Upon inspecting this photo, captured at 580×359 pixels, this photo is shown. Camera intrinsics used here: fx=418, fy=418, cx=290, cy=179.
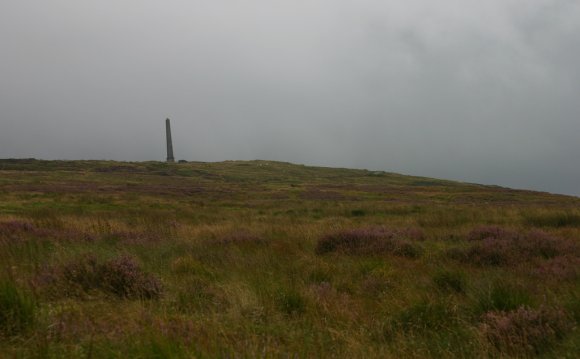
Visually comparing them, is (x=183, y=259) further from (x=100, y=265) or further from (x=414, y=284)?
(x=414, y=284)

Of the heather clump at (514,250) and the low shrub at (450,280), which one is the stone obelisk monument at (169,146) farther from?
the low shrub at (450,280)

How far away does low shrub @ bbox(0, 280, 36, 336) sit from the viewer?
404cm

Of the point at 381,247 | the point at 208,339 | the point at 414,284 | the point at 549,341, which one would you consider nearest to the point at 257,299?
the point at 208,339

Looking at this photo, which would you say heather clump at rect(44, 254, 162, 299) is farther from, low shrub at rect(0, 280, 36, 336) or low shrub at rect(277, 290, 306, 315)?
low shrub at rect(277, 290, 306, 315)

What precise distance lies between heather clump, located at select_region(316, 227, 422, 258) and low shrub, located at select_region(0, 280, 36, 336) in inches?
253

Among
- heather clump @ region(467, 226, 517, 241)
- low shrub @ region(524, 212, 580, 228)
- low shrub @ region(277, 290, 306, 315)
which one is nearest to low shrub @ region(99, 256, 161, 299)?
low shrub @ region(277, 290, 306, 315)

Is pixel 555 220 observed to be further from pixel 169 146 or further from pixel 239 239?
pixel 169 146

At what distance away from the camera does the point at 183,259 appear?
795 cm

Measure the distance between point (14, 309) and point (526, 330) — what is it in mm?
5177

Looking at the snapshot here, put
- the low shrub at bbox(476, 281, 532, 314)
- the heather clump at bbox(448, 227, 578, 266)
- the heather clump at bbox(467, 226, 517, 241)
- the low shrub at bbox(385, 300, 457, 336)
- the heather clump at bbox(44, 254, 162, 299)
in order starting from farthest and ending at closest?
the heather clump at bbox(467, 226, 517, 241), the heather clump at bbox(448, 227, 578, 266), the heather clump at bbox(44, 254, 162, 299), the low shrub at bbox(476, 281, 532, 314), the low shrub at bbox(385, 300, 457, 336)

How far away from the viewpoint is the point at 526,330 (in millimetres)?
4188

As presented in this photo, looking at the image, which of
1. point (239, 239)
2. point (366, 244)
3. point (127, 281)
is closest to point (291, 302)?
point (127, 281)

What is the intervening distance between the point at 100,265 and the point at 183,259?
6.00ft

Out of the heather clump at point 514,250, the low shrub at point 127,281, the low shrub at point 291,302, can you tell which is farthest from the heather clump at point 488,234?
the low shrub at point 127,281
